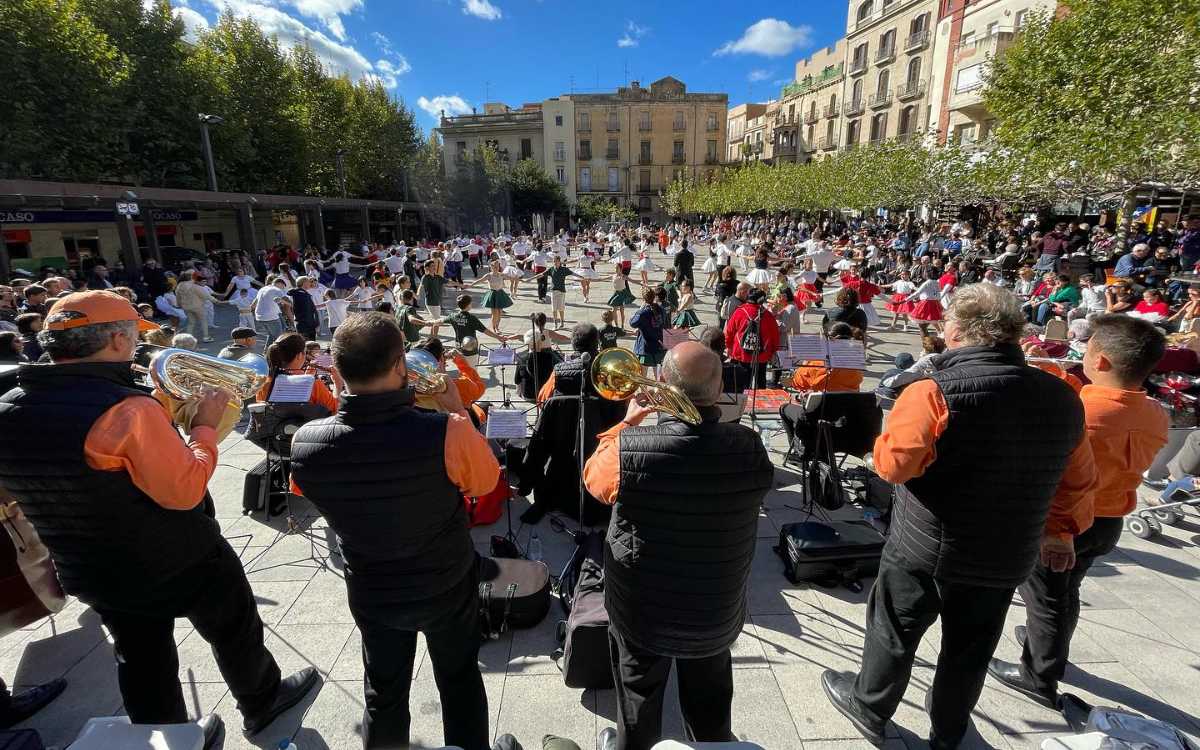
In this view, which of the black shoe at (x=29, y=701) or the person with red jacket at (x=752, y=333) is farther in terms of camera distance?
the person with red jacket at (x=752, y=333)

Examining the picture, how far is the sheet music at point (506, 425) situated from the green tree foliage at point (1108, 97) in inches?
517

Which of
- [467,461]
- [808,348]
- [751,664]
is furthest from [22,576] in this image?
[808,348]

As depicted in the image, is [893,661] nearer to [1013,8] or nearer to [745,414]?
[745,414]

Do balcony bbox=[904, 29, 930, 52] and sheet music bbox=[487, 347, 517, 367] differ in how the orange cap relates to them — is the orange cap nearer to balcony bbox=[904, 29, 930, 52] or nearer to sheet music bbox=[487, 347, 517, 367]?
sheet music bbox=[487, 347, 517, 367]

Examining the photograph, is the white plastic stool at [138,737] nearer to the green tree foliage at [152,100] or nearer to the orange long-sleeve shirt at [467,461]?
the orange long-sleeve shirt at [467,461]

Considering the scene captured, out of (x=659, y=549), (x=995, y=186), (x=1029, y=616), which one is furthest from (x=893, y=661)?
(x=995, y=186)

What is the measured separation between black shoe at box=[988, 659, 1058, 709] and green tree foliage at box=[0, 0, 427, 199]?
21583 mm

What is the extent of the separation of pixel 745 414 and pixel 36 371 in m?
6.08

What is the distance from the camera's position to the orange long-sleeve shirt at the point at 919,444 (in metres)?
2.02

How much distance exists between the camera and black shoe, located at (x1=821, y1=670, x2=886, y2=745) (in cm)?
254

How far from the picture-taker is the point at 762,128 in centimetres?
5203

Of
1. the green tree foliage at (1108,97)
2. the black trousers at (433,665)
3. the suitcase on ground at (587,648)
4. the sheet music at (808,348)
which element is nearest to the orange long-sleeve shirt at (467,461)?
the black trousers at (433,665)

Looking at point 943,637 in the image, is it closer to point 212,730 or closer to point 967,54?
point 212,730

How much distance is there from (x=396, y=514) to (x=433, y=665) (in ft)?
2.42
